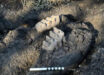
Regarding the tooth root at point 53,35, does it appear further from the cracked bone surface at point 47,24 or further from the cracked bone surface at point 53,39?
the cracked bone surface at point 47,24

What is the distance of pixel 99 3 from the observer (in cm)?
456

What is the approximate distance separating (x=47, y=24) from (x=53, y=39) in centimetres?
52

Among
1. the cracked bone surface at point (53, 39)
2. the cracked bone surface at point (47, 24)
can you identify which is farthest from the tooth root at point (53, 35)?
the cracked bone surface at point (47, 24)

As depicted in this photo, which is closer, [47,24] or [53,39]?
[53,39]

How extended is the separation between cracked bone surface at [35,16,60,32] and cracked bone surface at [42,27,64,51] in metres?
0.27

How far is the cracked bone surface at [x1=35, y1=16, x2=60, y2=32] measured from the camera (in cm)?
386

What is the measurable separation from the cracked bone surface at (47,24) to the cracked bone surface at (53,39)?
0.27 m

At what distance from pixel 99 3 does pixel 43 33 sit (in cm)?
156

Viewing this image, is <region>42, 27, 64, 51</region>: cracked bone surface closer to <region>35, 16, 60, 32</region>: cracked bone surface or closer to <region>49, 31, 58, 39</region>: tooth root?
<region>49, 31, 58, 39</region>: tooth root

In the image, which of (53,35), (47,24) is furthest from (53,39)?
(47,24)

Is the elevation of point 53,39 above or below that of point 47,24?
below

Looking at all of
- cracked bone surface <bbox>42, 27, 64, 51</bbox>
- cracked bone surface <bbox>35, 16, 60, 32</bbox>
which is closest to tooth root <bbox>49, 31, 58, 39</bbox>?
cracked bone surface <bbox>42, 27, 64, 51</bbox>

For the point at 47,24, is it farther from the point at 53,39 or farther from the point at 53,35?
the point at 53,39

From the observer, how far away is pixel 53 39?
137 inches
